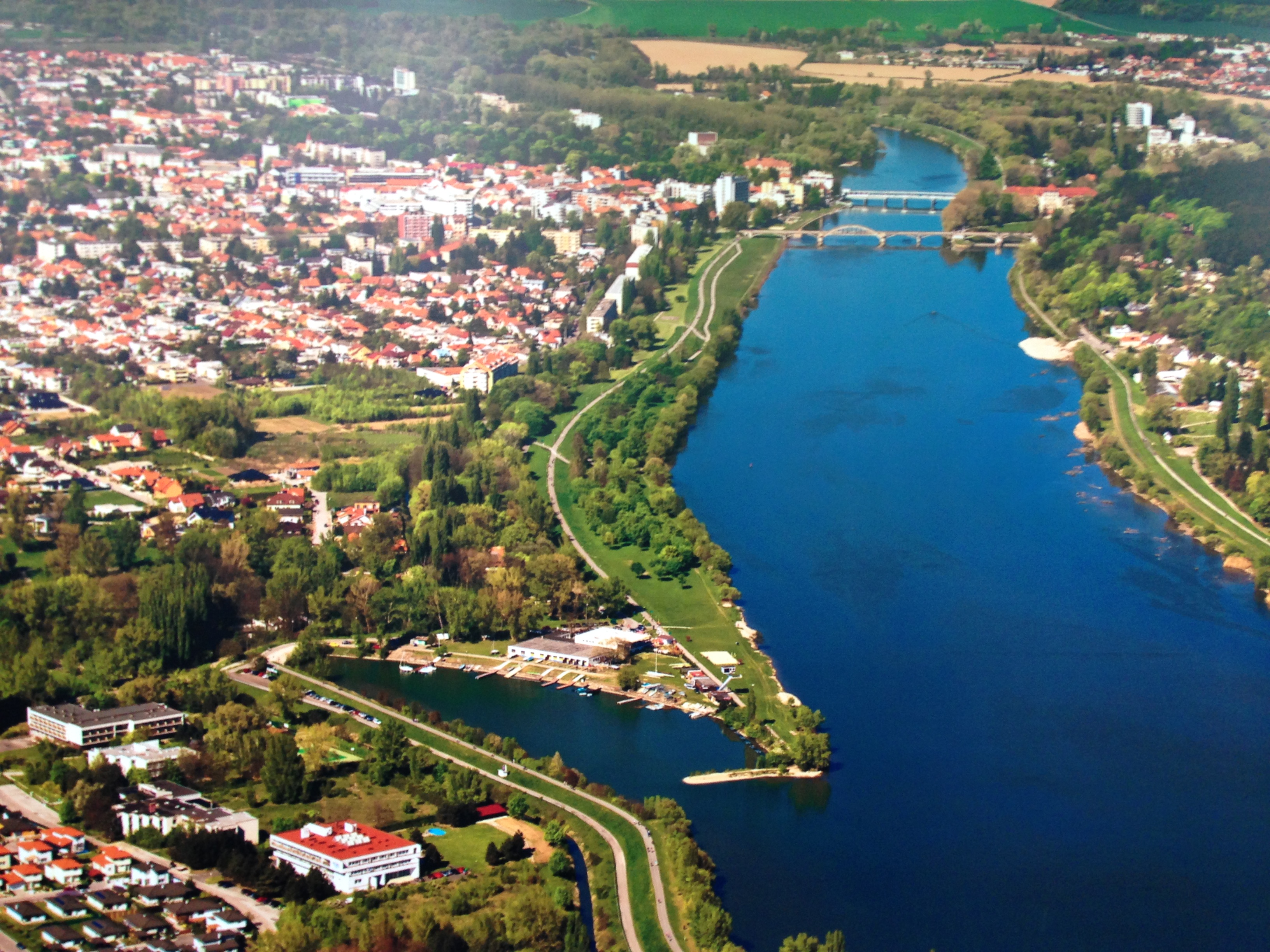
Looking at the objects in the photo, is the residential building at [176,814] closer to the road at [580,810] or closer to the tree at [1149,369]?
A: the road at [580,810]

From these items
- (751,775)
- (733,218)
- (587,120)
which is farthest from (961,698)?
(587,120)

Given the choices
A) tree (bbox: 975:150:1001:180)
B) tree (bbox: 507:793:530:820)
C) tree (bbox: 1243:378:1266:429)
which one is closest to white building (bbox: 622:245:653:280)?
tree (bbox: 975:150:1001:180)

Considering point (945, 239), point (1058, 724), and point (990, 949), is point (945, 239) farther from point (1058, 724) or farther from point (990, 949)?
point (990, 949)

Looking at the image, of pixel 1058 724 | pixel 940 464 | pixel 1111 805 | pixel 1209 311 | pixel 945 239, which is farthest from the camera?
pixel 945 239

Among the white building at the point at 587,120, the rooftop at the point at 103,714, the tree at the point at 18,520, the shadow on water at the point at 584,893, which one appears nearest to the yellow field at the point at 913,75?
the white building at the point at 587,120

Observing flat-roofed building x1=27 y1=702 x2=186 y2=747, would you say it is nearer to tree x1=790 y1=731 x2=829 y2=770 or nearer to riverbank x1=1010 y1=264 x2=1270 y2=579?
tree x1=790 y1=731 x2=829 y2=770

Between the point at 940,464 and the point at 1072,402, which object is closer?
the point at 940,464

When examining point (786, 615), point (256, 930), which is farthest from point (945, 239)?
point (256, 930)
